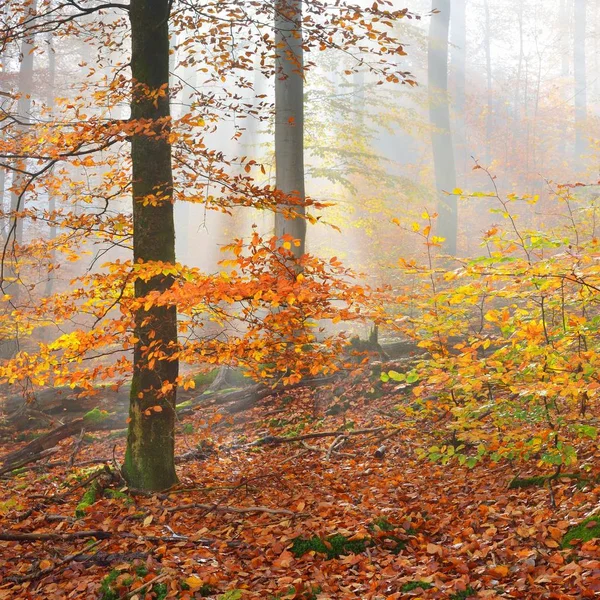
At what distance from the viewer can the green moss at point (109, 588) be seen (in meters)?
3.94

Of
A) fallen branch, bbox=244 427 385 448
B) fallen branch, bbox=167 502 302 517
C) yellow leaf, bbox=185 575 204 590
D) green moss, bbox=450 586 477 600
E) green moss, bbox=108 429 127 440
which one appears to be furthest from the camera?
green moss, bbox=108 429 127 440

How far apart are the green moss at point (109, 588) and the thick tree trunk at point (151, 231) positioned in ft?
5.88

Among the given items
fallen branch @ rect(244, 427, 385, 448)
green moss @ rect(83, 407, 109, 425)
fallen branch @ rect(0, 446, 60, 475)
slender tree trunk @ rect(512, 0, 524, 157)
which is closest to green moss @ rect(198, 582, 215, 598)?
fallen branch @ rect(0, 446, 60, 475)

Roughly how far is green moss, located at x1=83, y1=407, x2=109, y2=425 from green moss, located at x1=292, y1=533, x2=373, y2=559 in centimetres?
671

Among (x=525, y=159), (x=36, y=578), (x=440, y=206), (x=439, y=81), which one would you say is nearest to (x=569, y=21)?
(x=525, y=159)

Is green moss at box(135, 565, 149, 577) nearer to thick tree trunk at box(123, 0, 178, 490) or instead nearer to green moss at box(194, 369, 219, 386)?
thick tree trunk at box(123, 0, 178, 490)

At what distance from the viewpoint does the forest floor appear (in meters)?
3.73

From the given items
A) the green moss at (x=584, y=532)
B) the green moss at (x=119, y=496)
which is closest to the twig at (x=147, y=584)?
the green moss at (x=119, y=496)

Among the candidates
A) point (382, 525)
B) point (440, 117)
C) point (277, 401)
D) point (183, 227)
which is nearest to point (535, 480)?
point (382, 525)

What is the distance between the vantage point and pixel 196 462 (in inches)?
292

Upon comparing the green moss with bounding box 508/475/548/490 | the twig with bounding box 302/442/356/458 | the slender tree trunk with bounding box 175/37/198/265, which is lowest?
the twig with bounding box 302/442/356/458

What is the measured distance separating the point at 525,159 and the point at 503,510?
79.4 ft

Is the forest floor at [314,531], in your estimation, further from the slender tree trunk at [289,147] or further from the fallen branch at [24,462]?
the slender tree trunk at [289,147]

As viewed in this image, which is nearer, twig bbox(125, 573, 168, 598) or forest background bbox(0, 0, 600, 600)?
twig bbox(125, 573, 168, 598)
